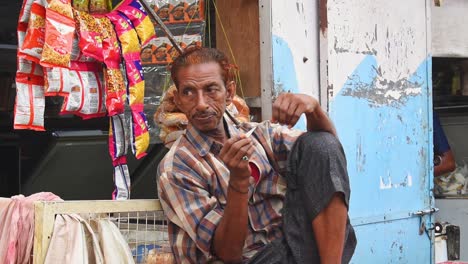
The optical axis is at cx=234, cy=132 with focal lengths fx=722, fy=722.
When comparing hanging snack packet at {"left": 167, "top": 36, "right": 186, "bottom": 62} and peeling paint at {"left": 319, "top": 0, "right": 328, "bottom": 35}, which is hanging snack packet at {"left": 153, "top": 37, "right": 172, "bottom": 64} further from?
peeling paint at {"left": 319, "top": 0, "right": 328, "bottom": 35}

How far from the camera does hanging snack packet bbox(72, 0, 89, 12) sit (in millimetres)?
3227

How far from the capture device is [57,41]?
2957 millimetres

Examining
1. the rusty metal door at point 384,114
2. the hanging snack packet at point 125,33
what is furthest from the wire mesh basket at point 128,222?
the rusty metal door at point 384,114

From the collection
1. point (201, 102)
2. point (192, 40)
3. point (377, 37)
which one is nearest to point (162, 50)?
point (192, 40)

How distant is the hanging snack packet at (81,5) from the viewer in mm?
3227

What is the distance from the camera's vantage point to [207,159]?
2791 mm

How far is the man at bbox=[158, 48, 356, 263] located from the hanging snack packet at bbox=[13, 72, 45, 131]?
607 mm

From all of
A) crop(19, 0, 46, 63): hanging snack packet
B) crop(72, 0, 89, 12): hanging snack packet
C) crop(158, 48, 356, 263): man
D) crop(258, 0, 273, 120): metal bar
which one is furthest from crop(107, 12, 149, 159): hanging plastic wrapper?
crop(258, 0, 273, 120): metal bar

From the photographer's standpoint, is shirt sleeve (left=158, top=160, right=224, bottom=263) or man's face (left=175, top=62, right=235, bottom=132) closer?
shirt sleeve (left=158, top=160, right=224, bottom=263)

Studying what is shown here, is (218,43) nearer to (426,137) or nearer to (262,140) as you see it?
(262,140)

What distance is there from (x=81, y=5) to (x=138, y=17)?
275mm

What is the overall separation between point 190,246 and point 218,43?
65.8 inches

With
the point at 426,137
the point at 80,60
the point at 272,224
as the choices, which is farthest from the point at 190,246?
the point at 426,137

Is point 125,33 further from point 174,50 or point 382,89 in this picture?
point 382,89
